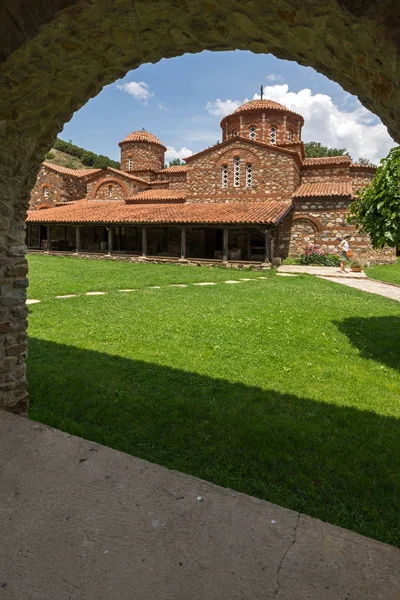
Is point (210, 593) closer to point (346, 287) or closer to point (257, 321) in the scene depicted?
point (257, 321)

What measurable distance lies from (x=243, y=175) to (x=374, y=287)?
12.1m

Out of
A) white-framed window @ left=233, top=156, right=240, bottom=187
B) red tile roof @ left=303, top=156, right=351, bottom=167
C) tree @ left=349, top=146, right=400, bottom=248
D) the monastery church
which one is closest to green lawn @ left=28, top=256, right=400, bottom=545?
tree @ left=349, top=146, right=400, bottom=248

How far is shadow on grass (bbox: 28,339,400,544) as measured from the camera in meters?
2.38

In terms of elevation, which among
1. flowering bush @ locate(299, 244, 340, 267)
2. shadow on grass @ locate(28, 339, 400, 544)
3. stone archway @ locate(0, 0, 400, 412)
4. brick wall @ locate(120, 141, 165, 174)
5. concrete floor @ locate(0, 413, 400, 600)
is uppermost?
brick wall @ locate(120, 141, 165, 174)

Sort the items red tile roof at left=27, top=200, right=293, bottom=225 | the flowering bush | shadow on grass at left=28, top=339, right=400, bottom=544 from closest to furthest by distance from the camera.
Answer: shadow on grass at left=28, top=339, right=400, bottom=544 → red tile roof at left=27, top=200, right=293, bottom=225 → the flowering bush

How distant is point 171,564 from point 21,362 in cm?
234

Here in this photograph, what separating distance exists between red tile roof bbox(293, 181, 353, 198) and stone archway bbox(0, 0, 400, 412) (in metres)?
18.7

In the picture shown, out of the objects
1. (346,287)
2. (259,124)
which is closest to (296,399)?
(346,287)

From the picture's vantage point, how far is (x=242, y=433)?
122 inches

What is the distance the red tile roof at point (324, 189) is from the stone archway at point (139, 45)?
18.7 m

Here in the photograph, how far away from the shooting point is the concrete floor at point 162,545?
1.32 m

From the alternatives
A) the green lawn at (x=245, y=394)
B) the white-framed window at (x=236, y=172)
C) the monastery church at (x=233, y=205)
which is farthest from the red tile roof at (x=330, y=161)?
the green lawn at (x=245, y=394)

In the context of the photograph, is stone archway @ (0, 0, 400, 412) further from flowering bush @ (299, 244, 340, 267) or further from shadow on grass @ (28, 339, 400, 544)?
flowering bush @ (299, 244, 340, 267)

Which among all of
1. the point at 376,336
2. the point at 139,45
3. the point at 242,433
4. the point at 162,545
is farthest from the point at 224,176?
the point at 162,545
